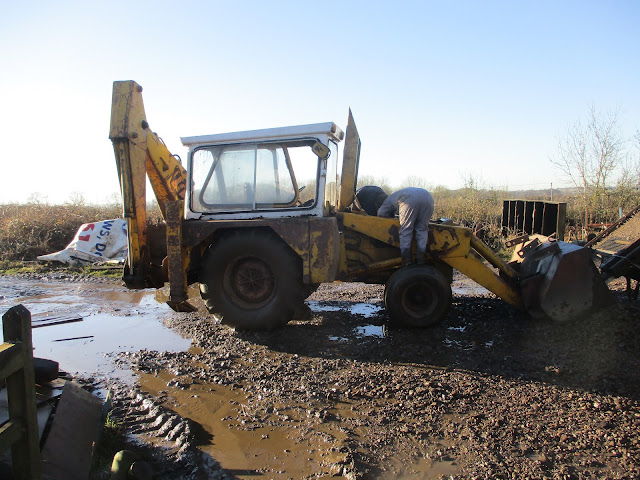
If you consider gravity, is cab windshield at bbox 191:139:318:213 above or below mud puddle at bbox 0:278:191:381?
above

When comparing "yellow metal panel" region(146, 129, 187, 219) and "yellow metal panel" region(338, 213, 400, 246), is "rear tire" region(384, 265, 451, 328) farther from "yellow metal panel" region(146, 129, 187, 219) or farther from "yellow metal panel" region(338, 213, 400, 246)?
"yellow metal panel" region(146, 129, 187, 219)

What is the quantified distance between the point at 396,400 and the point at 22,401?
8.64 ft

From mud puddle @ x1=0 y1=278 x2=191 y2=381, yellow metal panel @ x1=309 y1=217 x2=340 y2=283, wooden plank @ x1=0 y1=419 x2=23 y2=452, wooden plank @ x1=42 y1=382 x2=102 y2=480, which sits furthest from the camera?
yellow metal panel @ x1=309 y1=217 x2=340 y2=283

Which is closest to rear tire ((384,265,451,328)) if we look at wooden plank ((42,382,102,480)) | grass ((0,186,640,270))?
wooden plank ((42,382,102,480))

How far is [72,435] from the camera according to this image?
9.97 ft

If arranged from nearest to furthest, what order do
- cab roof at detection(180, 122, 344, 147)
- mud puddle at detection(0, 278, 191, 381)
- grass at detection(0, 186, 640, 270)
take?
mud puddle at detection(0, 278, 191, 381) → cab roof at detection(180, 122, 344, 147) → grass at detection(0, 186, 640, 270)

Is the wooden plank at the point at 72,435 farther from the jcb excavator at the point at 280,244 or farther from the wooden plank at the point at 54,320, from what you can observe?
the wooden plank at the point at 54,320

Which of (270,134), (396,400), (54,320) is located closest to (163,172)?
(270,134)

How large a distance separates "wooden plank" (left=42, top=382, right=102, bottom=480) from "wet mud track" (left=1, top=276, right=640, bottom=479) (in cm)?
36

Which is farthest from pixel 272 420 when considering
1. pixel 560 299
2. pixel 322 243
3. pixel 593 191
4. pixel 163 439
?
pixel 593 191

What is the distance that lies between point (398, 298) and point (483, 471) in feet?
8.86

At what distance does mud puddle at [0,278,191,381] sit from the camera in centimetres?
519

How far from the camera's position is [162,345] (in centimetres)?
551

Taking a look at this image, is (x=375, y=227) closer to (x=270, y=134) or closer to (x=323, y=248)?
(x=323, y=248)
